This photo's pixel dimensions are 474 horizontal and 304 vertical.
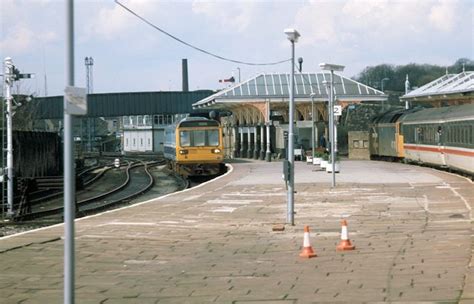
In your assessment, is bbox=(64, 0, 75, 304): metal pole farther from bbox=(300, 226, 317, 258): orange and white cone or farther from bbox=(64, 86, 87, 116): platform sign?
bbox=(300, 226, 317, 258): orange and white cone

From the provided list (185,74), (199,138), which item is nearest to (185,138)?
(199,138)

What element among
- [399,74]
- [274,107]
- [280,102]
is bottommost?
[274,107]

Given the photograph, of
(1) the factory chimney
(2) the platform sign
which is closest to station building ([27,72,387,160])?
(1) the factory chimney

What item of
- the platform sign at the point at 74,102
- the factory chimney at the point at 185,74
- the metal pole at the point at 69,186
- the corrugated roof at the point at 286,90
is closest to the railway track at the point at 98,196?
the corrugated roof at the point at 286,90

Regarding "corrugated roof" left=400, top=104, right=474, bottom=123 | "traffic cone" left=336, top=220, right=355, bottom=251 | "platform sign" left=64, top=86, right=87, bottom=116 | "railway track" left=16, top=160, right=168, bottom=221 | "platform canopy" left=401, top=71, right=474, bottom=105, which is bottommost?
"railway track" left=16, top=160, right=168, bottom=221

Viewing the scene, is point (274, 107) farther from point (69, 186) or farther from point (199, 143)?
point (69, 186)

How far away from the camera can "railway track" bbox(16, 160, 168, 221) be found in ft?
84.3

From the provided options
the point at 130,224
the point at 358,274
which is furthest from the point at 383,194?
the point at 358,274

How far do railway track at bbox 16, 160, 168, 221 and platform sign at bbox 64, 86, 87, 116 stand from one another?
60.5ft

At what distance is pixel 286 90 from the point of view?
53.7 metres

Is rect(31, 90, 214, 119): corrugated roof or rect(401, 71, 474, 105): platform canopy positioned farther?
rect(31, 90, 214, 119): corrugated roof

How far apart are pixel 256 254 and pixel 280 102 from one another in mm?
40461

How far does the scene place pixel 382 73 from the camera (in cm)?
11081

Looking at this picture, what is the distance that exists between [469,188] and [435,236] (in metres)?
11.6
